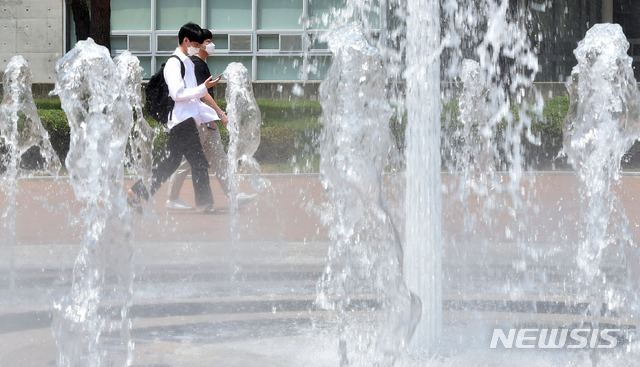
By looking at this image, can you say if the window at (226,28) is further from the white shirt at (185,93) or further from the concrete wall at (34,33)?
the white shirt at (185,93)

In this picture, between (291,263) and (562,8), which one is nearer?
(291,263)

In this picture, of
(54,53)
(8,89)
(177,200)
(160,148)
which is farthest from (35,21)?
(177,200)

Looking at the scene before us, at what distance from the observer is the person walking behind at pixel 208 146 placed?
28.3ft

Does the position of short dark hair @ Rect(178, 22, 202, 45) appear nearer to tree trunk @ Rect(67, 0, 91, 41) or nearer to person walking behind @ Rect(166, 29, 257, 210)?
person walking behind @ Rect(166, 29, 257, 210)

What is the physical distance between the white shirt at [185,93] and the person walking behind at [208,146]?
0.08 m

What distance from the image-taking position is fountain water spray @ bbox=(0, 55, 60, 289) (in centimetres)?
878

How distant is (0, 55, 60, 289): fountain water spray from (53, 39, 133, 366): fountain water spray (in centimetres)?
154

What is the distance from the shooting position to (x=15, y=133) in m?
11.3

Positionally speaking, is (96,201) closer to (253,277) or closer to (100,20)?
(253,277)

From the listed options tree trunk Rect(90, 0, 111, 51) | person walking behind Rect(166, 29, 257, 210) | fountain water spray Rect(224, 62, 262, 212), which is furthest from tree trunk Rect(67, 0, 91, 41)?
person walking behind Rect(166, 29, 257, 210)

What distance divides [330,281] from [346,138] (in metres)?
1.98

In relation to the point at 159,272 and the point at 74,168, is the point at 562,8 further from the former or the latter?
the point at 74,168

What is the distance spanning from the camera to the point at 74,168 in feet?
14.3

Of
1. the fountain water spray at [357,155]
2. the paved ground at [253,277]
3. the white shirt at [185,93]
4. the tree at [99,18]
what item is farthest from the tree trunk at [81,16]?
the fountain water spray at [357,155]
